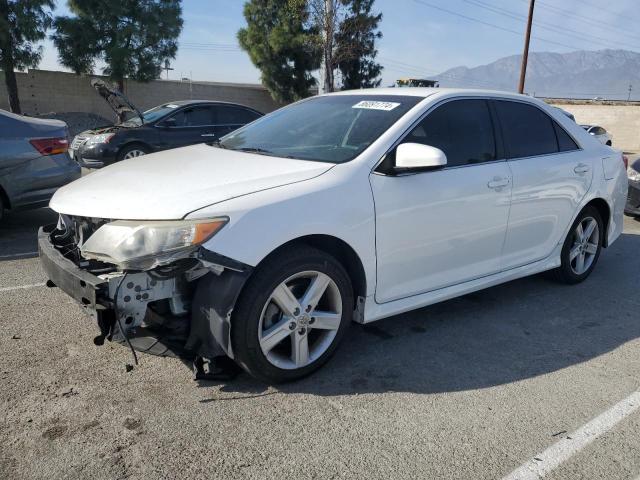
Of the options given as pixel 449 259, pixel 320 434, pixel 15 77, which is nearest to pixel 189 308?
pixel 320 434

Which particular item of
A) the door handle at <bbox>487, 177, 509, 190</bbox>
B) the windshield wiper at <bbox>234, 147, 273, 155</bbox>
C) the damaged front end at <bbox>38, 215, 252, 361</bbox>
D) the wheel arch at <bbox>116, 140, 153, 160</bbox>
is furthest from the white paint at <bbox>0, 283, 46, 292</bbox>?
the wheel arch at <bbox>116, 140, 153, 160</bbox>

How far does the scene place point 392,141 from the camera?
11.3 feet

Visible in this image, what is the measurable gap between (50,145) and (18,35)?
20.2 metres

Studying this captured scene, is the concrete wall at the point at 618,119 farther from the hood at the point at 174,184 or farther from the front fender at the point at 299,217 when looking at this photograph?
the hood at the point at 174,184

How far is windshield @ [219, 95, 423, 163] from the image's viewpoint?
11.7 feet

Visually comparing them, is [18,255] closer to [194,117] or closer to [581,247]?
[581,247]

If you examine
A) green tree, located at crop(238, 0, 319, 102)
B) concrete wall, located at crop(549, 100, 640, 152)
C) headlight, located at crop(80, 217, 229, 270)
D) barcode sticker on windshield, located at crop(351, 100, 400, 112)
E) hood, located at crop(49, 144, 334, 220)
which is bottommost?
concrete wall, located at crop(549, 100, 640, 152)

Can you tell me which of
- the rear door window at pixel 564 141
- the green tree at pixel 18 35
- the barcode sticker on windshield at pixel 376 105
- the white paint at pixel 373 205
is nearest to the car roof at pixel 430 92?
the white paint at pixel 373 205

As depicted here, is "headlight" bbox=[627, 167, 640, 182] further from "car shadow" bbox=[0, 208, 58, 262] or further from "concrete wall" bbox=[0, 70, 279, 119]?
"concrete wall" bbox=[0, 70, 279, 119]

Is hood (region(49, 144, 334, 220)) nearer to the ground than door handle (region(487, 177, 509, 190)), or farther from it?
farther from it

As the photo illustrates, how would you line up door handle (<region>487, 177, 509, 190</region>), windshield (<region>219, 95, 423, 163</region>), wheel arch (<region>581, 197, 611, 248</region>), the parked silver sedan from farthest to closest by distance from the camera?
the parked silver sedan → wheel arch (<region>581, 197, 611, 248</region>) → door handle (<region>487, 177, 509, 190</region>) → windshield (<region>219, 95, 423, 163</region>)

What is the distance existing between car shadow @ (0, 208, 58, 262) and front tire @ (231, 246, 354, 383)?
11.9 ft

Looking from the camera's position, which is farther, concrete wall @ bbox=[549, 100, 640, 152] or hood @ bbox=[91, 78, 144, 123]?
concrete wall @ bbox=[549, 100, 640, 152]

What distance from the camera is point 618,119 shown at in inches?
1096
